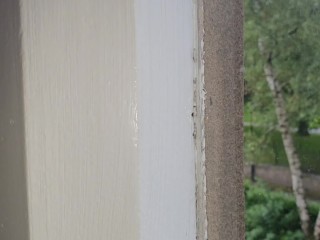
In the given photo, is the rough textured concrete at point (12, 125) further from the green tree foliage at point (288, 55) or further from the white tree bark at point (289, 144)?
the white tree bark at point (289, 144)

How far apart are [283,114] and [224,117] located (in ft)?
17.0

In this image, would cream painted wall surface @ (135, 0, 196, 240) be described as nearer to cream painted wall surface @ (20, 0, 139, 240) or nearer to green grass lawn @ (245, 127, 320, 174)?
cream painted wall surface @ (20, 0, 139, 240)

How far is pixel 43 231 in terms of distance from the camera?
420 millimetres

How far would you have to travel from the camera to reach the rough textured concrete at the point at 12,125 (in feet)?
1.42

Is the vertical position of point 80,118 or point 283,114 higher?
point 80,118

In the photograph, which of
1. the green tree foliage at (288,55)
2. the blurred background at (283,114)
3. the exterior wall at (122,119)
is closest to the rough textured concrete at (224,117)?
the exterior wall at (122,119)

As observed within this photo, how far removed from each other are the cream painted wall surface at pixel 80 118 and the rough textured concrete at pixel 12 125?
0.04 feet

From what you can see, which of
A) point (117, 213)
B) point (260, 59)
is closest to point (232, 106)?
point (117, 213)

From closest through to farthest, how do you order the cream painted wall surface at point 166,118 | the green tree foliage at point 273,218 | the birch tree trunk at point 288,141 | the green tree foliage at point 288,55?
the cream painted wall surface at point 166,118 → the green tree foliage at point 288,55 → the birch tree trunk at point 288,141 → the green tree foliage at point 273,218

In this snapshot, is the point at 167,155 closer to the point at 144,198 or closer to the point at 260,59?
the point at 144,198

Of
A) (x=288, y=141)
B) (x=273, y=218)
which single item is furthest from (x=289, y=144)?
(x=273, y=218)

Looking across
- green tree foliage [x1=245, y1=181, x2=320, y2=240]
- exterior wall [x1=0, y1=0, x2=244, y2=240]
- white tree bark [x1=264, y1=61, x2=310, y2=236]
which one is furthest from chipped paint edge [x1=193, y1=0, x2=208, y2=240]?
green tree foliage [x1=245, y1=181, x2=320, y2=240]

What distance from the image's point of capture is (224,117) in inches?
16.9

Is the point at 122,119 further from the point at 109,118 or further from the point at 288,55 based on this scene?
the point at 288,55
